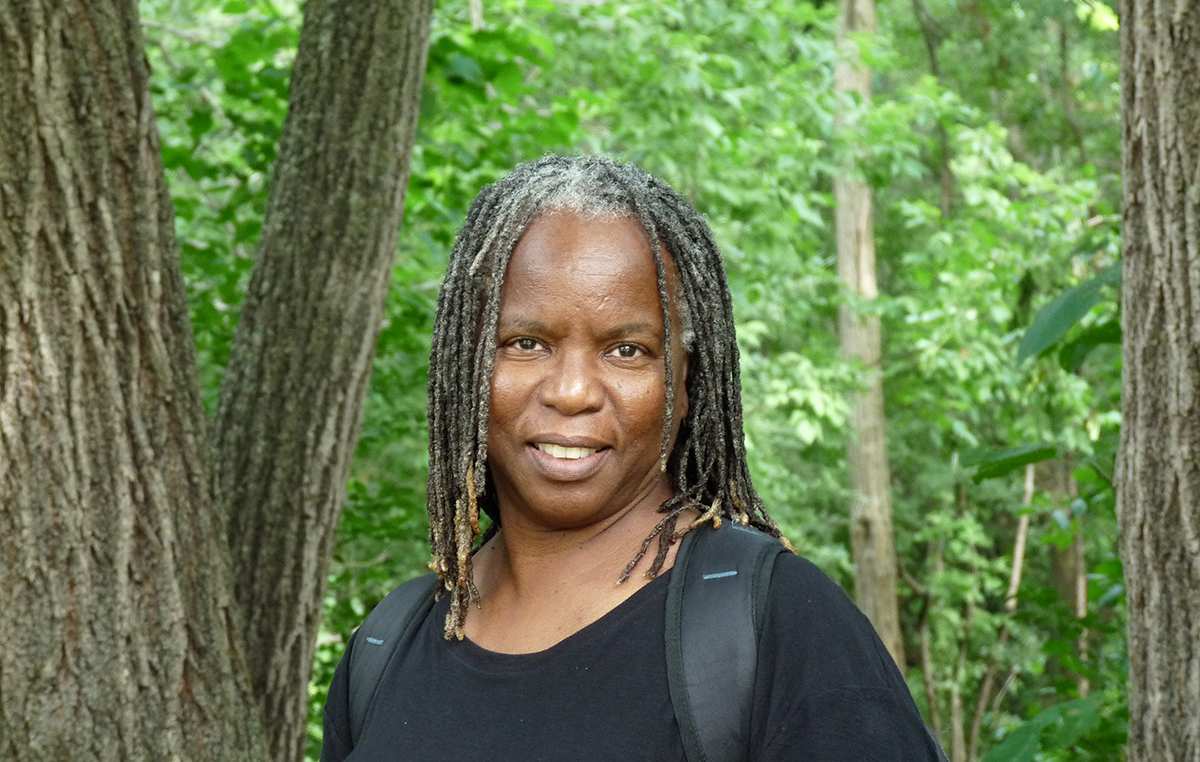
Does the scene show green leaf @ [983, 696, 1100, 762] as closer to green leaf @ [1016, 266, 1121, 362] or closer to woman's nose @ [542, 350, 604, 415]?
green leaf @ [1016, 266, 1121, 362]

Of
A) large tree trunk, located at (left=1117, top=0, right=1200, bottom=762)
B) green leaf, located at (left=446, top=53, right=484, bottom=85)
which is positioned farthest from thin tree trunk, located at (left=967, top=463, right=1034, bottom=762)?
large tree trunk, located at (left=1117, top=0, right=1200, bottom=762)

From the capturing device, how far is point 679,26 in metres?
10.6

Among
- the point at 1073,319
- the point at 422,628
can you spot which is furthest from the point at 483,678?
the point at 1073,319

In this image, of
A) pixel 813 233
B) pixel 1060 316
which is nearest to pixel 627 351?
pixel 1060 316

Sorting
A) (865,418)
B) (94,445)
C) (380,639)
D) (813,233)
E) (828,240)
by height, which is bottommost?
(865,418)

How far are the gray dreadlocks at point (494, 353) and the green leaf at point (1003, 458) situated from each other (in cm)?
194

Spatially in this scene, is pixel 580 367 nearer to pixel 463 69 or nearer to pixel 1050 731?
pixel 1050 731

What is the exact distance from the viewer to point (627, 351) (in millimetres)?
1569

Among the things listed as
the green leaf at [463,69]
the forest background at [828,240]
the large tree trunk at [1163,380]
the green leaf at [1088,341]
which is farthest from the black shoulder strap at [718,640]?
the green leaf at [463,69]

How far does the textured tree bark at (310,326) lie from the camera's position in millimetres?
3293

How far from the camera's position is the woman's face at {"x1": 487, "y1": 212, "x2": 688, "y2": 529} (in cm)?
154

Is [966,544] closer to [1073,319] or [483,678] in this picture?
[1073,319]

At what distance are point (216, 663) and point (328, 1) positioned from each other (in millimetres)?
1941

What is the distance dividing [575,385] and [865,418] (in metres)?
13.6
